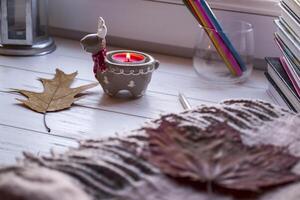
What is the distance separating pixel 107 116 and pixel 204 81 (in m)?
0.21

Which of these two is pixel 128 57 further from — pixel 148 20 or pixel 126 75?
pixel 148 20

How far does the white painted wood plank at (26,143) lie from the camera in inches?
24.9

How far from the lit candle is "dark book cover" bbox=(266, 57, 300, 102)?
202 mm

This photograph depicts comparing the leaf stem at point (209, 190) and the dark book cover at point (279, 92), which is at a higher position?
the leaf stem at point (209, 190)

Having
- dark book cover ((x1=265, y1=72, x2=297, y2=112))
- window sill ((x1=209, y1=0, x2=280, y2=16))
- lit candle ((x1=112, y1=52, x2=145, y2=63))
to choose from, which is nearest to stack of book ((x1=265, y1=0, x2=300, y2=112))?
dark book cover ((x1=265, y1=72, x2=297, y2=112))

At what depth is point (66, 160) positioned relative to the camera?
41 centimetres

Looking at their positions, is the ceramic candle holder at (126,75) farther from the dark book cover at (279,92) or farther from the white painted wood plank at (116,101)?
the dark book cover at (279,92)

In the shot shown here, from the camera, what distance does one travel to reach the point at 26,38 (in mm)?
967

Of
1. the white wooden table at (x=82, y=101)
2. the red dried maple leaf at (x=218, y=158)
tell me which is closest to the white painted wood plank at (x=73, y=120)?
the white wooden table at (x=82, y=101)

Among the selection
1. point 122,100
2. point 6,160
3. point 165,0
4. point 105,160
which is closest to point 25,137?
point 6,160

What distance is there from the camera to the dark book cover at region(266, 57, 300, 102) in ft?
2.51

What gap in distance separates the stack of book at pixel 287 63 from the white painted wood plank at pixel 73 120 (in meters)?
0.21

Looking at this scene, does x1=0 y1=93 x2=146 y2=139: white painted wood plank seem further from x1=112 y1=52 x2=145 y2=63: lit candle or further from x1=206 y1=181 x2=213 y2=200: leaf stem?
x1=206 y1=181 x2=213 y2=200: leaf stem

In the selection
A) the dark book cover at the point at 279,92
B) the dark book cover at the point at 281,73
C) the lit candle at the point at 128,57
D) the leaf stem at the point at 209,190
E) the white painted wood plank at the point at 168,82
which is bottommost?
the white painted wood plank at the point at 168,82
